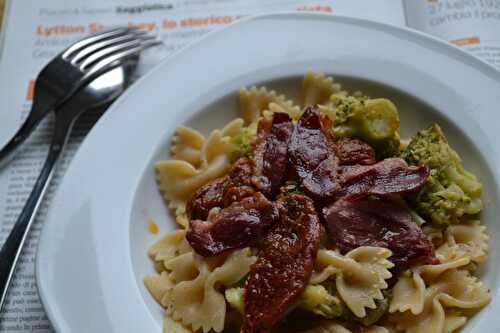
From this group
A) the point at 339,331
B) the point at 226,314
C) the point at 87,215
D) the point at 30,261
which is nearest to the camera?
the point at 339,331

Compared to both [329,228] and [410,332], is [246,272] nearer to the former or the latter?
[329,228]

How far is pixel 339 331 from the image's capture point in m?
3.07

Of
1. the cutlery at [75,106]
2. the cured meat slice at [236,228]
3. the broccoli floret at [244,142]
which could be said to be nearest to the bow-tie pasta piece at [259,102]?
the broccoli floret at [244,142]

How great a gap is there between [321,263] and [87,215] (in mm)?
1535

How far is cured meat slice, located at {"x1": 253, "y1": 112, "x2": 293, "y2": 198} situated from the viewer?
3.46 meters

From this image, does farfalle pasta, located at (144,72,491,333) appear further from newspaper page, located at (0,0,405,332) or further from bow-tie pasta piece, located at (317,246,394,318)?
newspaper page, located at (0,0,405,332)

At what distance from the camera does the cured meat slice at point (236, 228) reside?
10.5 feet

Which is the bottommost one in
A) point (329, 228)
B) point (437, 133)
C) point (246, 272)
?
point (246, 272)

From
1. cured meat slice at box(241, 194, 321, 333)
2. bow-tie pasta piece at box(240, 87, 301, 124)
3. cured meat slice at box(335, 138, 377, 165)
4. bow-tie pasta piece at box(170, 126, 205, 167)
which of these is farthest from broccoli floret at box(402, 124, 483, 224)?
bow-tie pasta piece at box(170, 126, 205, 167)

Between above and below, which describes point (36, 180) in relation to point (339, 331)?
above

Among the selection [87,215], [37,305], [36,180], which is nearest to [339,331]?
[87,215]

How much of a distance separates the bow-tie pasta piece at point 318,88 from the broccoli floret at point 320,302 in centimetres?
159

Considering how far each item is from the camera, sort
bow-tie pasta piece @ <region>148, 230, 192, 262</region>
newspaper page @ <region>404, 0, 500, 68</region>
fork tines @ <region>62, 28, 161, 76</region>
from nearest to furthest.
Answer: bow-tie pasta piece @ <region>148, 230, 192, 262</region> < fork tines @ <region>62, 28, 161, 76</region> < newspaper page @ <region>404, 0, 500, 68</region>

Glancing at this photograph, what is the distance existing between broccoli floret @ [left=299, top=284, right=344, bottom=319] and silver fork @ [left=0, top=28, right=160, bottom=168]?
102 inches
